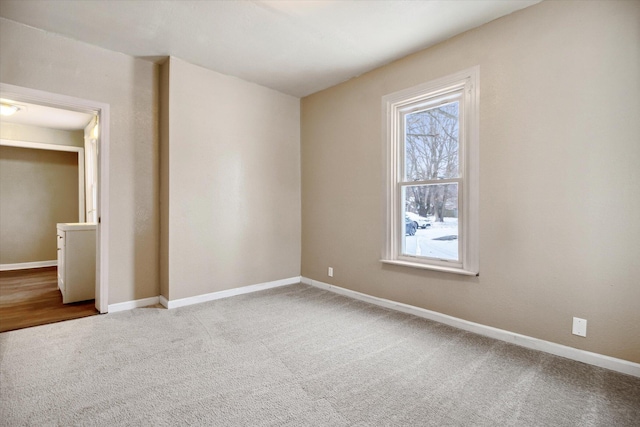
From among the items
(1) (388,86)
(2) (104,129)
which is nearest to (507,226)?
(1) (388,86)

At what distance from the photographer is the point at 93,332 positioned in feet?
8.98

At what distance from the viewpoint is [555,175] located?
234 centimetres

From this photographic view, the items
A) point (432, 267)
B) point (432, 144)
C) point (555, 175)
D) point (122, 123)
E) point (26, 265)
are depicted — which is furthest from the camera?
point (26, 265)

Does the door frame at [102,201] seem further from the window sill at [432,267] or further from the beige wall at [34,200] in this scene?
the beige wall at [34,200]

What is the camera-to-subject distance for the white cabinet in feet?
11.9

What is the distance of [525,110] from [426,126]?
36.6 inches

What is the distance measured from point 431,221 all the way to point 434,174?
48 cm

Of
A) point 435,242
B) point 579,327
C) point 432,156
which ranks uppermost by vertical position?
point 432,156

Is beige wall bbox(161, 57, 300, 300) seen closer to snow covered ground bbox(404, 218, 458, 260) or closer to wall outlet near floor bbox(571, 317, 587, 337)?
snow covered ground bbox(404, 218, 458, 260)

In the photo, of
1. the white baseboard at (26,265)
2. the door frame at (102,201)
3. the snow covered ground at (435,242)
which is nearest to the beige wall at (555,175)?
the snow covered ground at (435,242)

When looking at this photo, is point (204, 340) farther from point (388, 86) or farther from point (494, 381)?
point (388, 86)

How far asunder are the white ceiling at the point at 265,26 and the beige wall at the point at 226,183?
1.64 ft

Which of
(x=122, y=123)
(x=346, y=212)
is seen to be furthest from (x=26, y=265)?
(x=346, y=212)

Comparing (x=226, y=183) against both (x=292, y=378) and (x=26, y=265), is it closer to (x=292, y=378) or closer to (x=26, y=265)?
(x=292, y=378)
